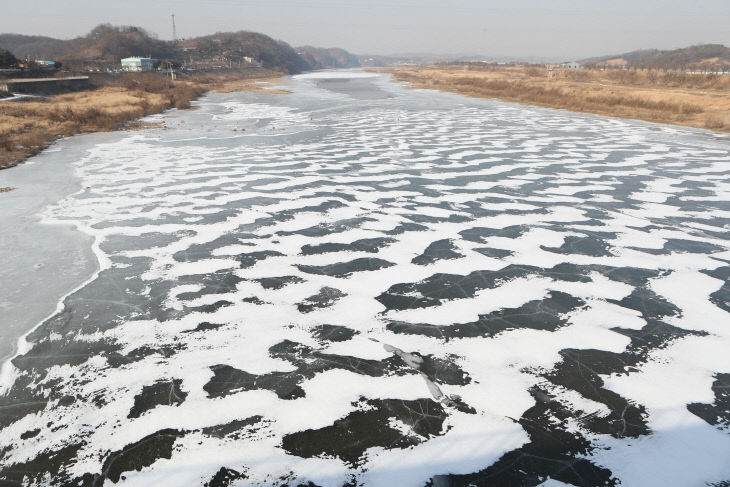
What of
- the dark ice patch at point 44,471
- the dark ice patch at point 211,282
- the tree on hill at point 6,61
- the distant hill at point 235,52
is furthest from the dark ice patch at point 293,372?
the distant hill at point 235,52

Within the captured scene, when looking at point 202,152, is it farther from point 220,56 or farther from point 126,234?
point 220,56

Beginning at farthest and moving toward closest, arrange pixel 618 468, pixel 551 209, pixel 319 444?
1. pixel 551 209
2. pixel 319 444
3. pixel 618 468

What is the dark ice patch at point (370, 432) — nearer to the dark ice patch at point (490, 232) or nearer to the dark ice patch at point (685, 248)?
the dark ice patch at point (490, 232)

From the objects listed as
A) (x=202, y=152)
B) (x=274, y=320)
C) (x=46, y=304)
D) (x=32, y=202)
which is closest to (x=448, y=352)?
(x=274, y=320)

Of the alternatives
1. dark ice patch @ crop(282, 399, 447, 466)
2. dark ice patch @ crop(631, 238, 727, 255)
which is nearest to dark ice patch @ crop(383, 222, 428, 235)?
dark ice patch @ crop(631, 238, 727, 255)

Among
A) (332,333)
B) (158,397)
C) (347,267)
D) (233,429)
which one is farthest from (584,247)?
(158,397)

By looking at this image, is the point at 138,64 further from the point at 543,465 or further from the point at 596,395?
the point at 543,465

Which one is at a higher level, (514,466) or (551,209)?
(551,209)
